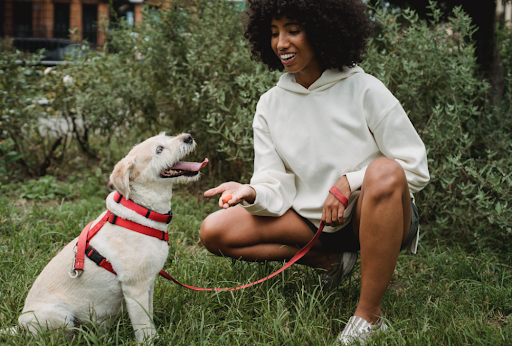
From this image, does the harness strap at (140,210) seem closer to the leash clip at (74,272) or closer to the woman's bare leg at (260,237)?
the leash clip at (74,272)

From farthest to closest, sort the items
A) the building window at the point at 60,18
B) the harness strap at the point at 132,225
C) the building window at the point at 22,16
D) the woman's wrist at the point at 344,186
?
the building window at the point at 60,18
the building window at the point at 22,16
the woman's wrist at the point at 344,186
the harness strap at the point at 132,225

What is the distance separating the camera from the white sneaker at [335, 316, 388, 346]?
6.61 ft

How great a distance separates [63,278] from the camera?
210cm


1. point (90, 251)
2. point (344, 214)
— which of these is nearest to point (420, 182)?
point (344, 214)

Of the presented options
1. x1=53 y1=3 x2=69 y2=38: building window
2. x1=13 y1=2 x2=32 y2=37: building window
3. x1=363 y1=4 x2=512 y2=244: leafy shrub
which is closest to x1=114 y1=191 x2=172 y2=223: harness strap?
x1=363 y1=4 x2=512 y2=244: leafy shrub

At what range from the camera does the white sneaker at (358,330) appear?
2.01m

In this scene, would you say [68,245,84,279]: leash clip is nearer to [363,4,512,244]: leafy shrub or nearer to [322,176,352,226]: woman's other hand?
[322,176,352,226]: woman's other hand

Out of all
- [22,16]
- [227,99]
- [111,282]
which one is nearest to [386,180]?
[111,282]

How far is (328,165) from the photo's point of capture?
2385mm

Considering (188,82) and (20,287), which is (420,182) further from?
(188,82)

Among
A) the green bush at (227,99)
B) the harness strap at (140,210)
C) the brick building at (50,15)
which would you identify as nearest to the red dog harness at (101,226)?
the harness strap at (140,210)

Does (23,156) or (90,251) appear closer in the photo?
(90,251)

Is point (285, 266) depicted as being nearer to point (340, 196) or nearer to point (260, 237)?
point (260, 237)

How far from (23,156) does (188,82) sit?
2.45 meters
